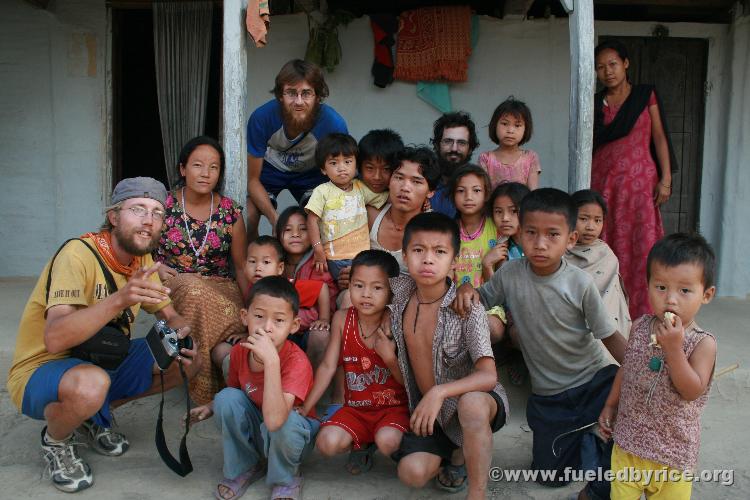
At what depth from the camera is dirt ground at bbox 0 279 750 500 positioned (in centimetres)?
260

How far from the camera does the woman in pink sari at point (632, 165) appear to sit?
417 cm

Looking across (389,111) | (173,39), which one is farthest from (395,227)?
(173,39)

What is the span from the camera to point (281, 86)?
11.9 ft

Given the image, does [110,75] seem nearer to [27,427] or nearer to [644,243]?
[27,427]

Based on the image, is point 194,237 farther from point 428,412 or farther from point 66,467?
point 428,412

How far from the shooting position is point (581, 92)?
3.51 meters

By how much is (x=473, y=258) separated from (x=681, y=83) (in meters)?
3.55

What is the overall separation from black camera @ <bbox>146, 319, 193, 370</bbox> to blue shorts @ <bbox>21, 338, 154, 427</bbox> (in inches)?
9.8

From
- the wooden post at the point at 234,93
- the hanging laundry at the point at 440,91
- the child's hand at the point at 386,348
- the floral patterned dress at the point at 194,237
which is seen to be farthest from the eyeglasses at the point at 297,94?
the hanging laundry at the point at 440,91

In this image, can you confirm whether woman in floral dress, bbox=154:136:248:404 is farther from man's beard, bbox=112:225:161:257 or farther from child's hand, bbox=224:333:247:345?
man's beard, bbox=112:225:161:257

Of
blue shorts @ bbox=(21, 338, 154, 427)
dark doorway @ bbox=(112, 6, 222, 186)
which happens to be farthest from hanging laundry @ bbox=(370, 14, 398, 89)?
blue shorts @ bbox=(21, 338, 154, 427)

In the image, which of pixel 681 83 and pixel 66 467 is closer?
pixel 66 467

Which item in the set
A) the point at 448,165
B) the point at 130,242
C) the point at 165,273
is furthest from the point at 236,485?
the point at 448,165

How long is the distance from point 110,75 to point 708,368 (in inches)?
208
